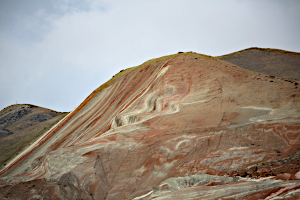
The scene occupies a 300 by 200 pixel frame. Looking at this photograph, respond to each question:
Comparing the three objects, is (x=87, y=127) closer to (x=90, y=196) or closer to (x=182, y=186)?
(x=90, y=196)

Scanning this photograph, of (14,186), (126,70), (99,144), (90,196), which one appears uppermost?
(126,70)

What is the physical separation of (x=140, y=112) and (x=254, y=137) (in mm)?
7769

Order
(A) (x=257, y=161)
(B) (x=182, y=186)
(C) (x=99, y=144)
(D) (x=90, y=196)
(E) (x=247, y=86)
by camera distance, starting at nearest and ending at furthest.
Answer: (B) (x=182, y=186), (A) (x=257, y=161), (D) (x=90, y=196), (C) (x=99, y=144), (E) (x=247, y=86)

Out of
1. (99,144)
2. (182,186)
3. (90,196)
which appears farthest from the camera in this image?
(99,144)

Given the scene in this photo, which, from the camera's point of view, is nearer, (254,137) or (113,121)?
(254,137)

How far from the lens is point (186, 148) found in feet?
56.0

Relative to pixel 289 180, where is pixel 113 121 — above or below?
above

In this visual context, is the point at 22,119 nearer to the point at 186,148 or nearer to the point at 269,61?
the point at 269,61

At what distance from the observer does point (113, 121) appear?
22.1 meters

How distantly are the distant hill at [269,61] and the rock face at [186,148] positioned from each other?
7.72 m

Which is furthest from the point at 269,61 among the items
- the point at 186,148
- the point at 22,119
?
the point at 22,119

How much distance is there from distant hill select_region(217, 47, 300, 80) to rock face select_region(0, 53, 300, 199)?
7717 mm

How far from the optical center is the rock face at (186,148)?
12.5 meters

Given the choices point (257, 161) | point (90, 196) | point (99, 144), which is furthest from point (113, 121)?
point (257, 161)
